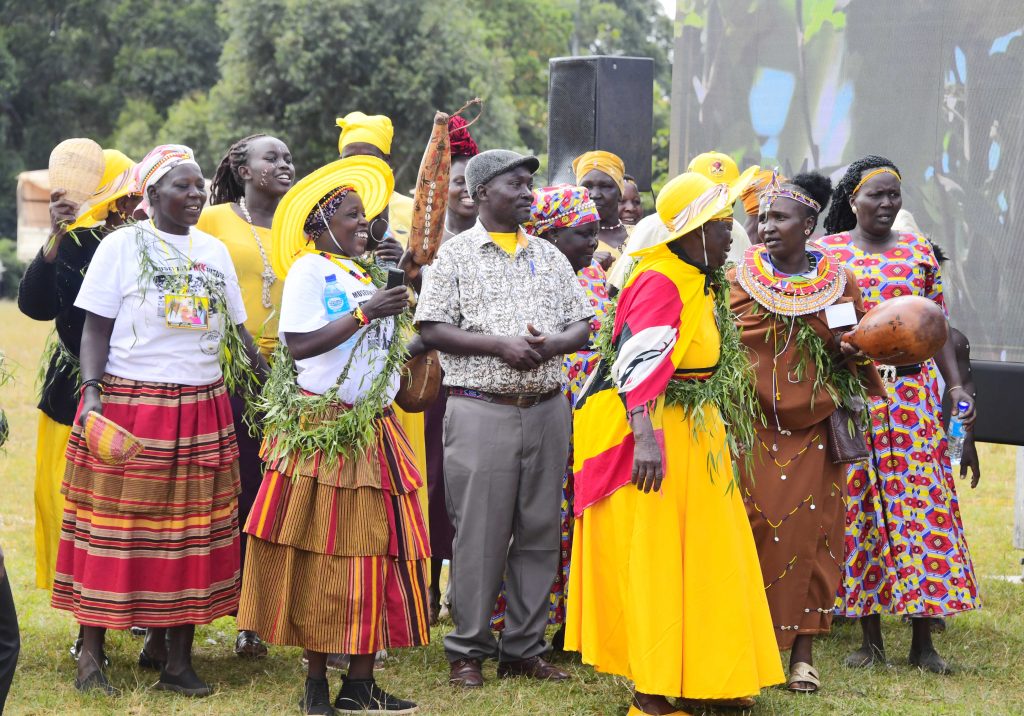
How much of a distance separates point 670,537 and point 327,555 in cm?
143

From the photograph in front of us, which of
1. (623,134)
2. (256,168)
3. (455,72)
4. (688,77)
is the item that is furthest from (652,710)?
(455,72)

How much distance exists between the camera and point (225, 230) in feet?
21.9

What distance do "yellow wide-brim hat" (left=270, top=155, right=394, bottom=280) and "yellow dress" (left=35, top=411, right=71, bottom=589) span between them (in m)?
1.77

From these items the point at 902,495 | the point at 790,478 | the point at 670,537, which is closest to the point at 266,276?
the point at 670,537

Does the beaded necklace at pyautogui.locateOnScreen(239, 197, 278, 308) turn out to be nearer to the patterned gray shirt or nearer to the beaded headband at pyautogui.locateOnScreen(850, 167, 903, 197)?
the patterned gray shirt

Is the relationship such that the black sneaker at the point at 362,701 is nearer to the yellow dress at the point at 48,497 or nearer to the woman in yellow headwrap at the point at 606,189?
the yellow dress at the point at 48,497

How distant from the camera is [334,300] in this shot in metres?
5.28

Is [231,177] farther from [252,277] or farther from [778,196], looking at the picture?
[778,196]

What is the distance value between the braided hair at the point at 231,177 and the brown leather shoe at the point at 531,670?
115 inches

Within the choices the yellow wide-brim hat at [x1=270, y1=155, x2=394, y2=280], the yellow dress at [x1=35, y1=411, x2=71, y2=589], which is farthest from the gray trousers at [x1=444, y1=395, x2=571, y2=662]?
the yellow dress at [x1=35, y1=411, x2=71, y2=589]

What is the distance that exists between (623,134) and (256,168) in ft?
15.5

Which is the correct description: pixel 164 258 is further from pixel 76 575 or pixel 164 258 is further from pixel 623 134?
pixel 623 134

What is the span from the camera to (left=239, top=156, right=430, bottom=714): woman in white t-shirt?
5.28 m

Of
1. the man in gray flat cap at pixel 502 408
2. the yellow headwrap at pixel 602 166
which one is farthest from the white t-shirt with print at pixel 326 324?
the yellow headwrap at pixel 602 166
